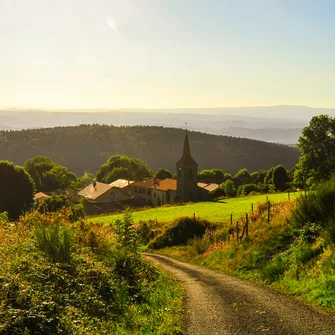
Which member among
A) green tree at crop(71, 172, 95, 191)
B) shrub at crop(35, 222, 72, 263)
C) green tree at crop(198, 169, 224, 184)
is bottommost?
green tree at crop(71, 172, 95, 191)

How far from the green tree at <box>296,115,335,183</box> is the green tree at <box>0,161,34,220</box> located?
41789mm

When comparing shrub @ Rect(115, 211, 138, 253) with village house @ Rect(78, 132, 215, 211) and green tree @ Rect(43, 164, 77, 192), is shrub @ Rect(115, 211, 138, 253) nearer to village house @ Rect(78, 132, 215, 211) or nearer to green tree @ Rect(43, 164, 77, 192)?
village house @ Rect(78, 132, 215, 211)

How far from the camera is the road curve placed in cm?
824

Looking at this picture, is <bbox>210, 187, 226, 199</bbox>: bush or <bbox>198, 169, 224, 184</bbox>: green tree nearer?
<bbox>210, 187, 226, 199</bbox>: bush

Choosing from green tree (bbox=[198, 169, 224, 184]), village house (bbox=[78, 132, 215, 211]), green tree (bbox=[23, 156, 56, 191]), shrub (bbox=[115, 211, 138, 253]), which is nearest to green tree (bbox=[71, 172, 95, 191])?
green tree (bbox=[23, 156, 56, 191])

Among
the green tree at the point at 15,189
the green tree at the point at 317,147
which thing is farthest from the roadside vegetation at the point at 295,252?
the green tree at the point at 15,189

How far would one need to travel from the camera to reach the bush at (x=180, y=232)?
34.0 meters

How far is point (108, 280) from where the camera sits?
1043 cm

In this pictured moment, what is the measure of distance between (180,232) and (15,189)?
3747 centimetres

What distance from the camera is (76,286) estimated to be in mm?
9219

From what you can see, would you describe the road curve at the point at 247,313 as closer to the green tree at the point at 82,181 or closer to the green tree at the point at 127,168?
the green tree at the point at 82,181

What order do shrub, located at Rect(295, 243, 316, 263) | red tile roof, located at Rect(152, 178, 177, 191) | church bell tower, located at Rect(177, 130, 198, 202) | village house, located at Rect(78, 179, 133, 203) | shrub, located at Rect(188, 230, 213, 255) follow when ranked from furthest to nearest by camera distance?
1. village house, located at Rect(78, 179, 133, 203)
2. red tile roof, located at Rect(152, 178, 177, 191)
3. church bell tower, located at Rect(177, 130, 198, 202)
4. shrub, located at Rect(188, 230, 213, 255)
5. shrub, located at Rect(295, 243, 316, 263)

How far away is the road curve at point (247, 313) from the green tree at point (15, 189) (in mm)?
51766

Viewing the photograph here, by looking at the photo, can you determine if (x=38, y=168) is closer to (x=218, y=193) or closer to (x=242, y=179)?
(x=218, y=193)
